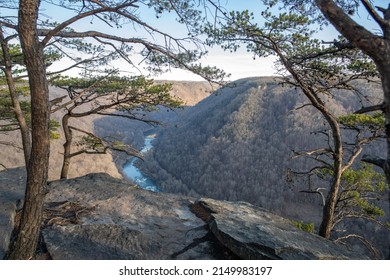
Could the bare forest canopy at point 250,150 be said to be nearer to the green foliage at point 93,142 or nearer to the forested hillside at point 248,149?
the forested hillside at point 248,149

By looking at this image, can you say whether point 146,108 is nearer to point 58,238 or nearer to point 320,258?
point 58,238

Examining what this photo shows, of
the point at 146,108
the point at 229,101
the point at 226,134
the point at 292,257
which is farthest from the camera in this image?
the point at 229,101

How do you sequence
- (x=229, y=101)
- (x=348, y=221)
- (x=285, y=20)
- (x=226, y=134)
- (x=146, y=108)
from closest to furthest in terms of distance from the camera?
1. (x=285, y=20)
2. (x=146, y=108)
3. (x=348, y=221)
4. (x=226, y=134)
5. (x=229, y=101)

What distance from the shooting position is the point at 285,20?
196 inches

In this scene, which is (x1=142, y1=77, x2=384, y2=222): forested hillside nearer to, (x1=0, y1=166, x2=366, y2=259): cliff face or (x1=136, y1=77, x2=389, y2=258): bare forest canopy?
(x1=136, y1=77, x2=389, y2=258): bare forest canopy

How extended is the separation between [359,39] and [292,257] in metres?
2.93

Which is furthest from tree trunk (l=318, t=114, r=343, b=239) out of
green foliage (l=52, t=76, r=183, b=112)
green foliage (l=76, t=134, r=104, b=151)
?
green foliage (l=76, t=134, r=104, b=151)

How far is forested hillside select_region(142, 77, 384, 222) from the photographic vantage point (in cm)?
5781

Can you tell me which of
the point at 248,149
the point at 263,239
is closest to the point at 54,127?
the point at 263,239

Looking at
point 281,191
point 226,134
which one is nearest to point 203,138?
point 226,134

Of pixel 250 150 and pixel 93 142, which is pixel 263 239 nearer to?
pixel 93 142

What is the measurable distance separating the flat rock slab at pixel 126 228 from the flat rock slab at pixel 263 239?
0.24 meters

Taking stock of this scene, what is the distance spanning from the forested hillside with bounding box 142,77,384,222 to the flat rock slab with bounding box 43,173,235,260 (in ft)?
138

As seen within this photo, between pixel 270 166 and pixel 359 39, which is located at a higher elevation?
pixel 359 39
